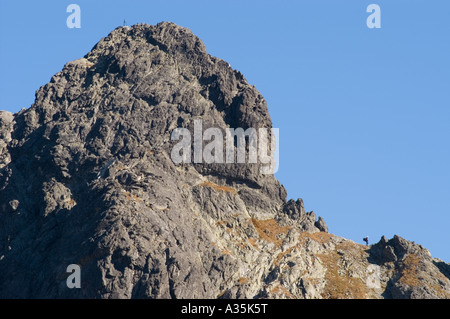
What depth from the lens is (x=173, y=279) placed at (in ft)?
651

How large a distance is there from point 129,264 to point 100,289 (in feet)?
20.6
